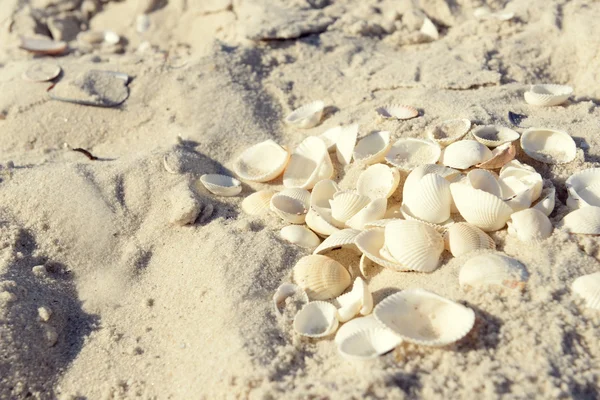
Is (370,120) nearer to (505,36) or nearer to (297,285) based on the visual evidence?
(297,285)

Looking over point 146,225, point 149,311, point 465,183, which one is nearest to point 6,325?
point 149,311

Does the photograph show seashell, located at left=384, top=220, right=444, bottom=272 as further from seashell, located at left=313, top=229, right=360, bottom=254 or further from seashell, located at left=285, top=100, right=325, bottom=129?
seashell, located at left=285, top=100, right=325, bottom=129

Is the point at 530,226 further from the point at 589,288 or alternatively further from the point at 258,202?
the point at 258,202

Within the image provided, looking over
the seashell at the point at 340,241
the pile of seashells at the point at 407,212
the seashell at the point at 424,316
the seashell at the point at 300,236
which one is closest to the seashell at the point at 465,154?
the pile of seashells at the point at 407,212

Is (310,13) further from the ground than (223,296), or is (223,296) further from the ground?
(310,13)

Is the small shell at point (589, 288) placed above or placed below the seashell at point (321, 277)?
above

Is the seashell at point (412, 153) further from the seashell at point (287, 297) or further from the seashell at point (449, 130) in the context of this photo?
the seashell at point (287, 297)
